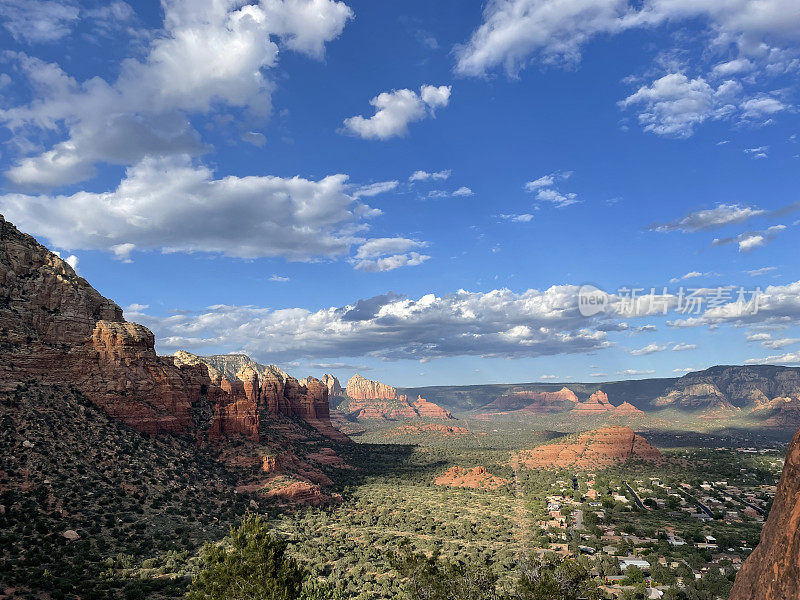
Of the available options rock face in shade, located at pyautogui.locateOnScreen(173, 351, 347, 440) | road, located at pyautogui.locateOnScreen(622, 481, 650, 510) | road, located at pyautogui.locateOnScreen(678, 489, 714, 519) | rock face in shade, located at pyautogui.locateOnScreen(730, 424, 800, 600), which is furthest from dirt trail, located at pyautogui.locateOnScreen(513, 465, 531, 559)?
rock face in shade, located at pyautogui.locateOnScreen(173, 351, 347, 440)

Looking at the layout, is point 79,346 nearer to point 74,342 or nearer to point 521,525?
point 74,342

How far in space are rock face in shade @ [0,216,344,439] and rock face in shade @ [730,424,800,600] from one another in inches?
2726

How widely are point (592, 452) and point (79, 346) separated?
404 feet

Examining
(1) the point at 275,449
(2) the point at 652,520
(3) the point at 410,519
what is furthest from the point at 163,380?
(2) the point at 652,520

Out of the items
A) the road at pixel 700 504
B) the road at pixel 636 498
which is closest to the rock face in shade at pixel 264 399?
the road at pixel 636 498

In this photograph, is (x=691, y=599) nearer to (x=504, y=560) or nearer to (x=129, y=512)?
(x=504, y=560)

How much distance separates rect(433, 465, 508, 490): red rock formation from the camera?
9525 centimetres

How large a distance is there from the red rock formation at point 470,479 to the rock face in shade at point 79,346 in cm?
5067

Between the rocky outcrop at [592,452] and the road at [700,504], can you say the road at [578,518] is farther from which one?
the rocky outcrop at [592,452]

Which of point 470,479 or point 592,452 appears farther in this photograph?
point 592,452

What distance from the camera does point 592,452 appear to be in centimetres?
12262

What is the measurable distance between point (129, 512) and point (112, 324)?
99.8 feet

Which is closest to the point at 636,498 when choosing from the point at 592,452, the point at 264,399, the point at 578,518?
the point at 578,518

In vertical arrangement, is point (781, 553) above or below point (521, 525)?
above
